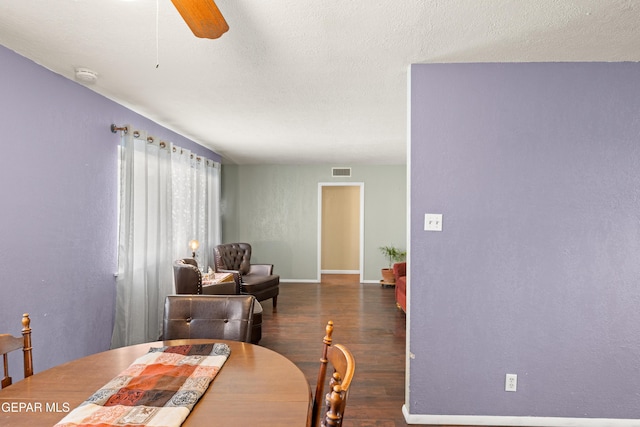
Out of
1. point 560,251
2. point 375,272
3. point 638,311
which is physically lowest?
point 375,272

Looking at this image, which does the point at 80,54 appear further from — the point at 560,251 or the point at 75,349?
the point at 560,251

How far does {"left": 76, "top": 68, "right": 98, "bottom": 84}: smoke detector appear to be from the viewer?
2.53 metres

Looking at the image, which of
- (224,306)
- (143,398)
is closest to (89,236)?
(224,306)

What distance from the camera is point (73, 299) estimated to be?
9.01 ft

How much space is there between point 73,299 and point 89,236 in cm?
50

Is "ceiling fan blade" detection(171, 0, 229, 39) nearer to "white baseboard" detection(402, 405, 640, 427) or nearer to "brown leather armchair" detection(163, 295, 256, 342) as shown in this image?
"brown leather armchair" detection(163, 295, 256, 342)

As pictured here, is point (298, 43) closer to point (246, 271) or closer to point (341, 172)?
point (246, 271)

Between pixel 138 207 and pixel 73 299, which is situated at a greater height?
pixel 138 207

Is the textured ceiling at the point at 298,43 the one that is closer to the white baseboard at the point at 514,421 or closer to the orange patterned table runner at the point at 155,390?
the orange patterned table runner at the point at 155,390

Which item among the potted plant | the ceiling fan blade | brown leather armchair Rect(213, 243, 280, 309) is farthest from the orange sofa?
the ceiling fan blade

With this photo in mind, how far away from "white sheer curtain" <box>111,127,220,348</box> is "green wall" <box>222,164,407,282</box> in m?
2.23

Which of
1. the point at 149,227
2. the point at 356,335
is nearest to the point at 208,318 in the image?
the point at 149,227

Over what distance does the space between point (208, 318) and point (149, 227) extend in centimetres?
222

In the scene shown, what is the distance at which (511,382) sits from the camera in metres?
2.30
